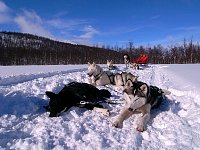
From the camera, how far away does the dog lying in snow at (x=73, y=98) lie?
644cm

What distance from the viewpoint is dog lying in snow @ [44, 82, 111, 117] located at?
6.44m

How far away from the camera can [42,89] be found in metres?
8.98

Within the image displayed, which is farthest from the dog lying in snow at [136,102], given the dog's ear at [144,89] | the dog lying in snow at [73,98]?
the dog lying in snow at [73,98]

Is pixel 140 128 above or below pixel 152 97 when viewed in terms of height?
below

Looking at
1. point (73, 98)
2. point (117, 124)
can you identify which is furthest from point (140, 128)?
point (73, 98)

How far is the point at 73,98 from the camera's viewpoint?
23.0 ft

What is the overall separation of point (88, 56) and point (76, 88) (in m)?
96.9

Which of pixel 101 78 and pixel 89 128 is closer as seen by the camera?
pixel 89 128

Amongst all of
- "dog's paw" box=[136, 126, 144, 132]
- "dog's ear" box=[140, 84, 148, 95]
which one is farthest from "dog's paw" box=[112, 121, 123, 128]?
"dog's ear" box=[140, 84, 148, 95]

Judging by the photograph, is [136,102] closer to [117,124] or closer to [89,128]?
[117,124]

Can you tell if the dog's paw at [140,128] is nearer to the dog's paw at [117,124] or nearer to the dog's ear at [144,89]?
the dog's paw at [117,124]

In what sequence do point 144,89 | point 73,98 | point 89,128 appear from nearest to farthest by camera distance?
point 89,128, point 144,89, point 73,98

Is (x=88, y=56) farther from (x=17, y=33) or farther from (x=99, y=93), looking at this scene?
(x=99, y=93)

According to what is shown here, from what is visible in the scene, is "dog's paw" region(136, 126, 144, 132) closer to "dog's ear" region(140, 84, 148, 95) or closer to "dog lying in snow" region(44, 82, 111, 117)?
"dog's ear" region(140, 84, 148, 95)
